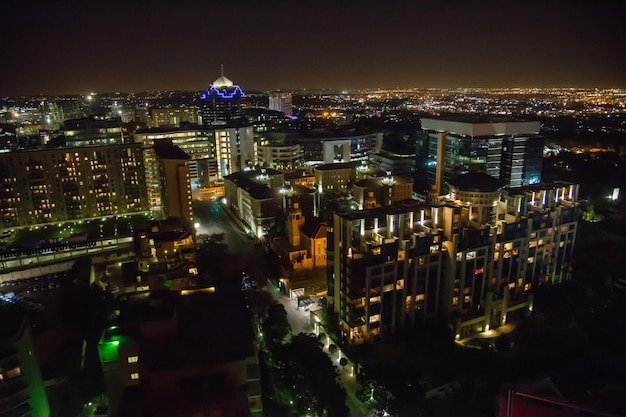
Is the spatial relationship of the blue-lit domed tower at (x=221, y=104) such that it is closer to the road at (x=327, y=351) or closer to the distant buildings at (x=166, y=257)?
the distant buildings at (x=166, y=257)

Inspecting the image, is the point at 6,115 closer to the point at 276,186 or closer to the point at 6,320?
the point at 276,186

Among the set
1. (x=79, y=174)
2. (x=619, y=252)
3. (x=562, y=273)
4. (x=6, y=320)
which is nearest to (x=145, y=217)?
(x=79, y=174)

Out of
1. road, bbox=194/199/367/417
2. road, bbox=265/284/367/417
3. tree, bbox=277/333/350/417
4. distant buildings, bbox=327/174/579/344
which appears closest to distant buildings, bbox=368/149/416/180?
road, bbox=194/199/367/417

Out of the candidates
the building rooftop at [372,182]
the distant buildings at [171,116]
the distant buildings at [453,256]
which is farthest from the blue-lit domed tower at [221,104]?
the distant buildings at [453,256]

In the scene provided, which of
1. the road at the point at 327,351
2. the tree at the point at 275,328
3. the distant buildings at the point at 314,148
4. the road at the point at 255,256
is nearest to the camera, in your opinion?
the road at the point at 327,351

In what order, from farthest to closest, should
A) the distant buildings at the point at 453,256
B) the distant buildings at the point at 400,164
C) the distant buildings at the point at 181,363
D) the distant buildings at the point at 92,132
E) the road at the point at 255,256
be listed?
the distant buildings at the point at 400,164 < the distant buildings at the point at 92,132 < the distant buildings at the point at 453,256 < the road at the point at 255,256 < the distant buildings at the point at 181,363

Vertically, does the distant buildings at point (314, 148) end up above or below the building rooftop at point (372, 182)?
above
